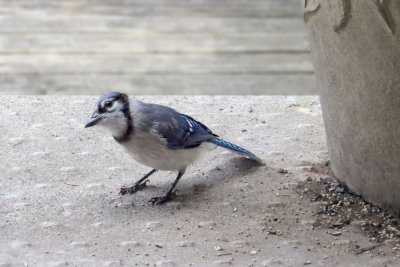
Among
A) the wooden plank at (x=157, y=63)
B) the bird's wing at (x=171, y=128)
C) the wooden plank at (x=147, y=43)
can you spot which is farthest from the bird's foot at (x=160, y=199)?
the wooden plank at (x=147, y=43)

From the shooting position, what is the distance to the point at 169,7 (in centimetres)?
587

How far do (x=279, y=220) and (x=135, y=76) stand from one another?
8.08ft

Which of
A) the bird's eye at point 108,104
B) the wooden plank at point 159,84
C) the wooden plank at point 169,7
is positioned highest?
the bird's eye at point 108,104

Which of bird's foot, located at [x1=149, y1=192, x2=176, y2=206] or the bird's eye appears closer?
the bird's eye

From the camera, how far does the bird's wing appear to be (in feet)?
8.97

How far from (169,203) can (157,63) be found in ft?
7.98

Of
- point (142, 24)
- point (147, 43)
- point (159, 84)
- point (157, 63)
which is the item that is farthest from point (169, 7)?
point (159, 84)

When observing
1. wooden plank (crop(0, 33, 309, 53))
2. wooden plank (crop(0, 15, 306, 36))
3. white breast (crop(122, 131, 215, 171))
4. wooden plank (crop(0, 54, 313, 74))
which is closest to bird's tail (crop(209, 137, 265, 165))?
white breast (crop(122, 131, 215, 171))

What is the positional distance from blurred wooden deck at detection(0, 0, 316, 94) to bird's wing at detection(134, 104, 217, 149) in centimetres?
195

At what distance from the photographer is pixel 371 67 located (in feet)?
8.02

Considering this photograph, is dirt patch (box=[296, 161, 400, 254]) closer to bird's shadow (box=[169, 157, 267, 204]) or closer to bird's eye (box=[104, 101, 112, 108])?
bird's shadow (box=[169, 157, 267, 204])

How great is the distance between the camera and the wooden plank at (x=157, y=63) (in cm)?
504

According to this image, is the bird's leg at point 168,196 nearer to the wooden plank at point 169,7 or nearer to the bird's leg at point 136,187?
the bird's leg at point 136,187

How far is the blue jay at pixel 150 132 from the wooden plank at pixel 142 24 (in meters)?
2.70
